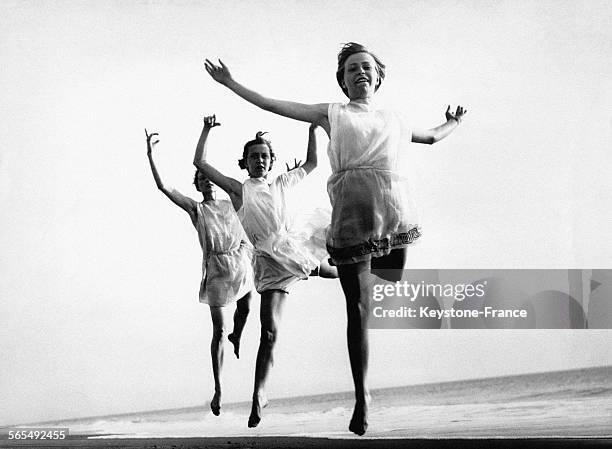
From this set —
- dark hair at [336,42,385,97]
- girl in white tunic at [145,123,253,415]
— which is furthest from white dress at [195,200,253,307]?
dark hair at [336,42,385,97]

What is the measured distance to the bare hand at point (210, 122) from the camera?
376cm

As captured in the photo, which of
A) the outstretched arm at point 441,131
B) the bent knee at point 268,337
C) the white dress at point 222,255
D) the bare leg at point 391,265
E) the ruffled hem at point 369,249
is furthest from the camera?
the white dress at point 222,255

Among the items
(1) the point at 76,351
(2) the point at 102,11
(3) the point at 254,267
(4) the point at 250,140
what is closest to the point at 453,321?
(3) the point at 254,267

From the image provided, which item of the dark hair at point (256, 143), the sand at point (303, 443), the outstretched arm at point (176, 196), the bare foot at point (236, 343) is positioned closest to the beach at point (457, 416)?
the sand at point (303, 443)

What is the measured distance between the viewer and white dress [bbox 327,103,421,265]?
131 inches

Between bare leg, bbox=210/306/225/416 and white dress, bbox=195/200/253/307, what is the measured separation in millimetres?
46

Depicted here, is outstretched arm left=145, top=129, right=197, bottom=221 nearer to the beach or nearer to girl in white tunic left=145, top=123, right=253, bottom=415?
girl in white tunic left=145, top=123, right=253, bottom=415

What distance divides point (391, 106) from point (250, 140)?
637mm

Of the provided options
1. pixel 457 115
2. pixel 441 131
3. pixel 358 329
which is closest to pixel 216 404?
pixel 358 329

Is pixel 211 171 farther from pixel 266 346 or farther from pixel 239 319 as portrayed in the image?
pixel 266 346

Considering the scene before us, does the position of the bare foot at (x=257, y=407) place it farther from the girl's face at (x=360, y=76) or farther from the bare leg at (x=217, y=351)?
the girl's face at (x=360, y=76)

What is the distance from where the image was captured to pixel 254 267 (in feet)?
12.1

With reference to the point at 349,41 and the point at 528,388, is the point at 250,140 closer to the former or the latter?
the point at 349,41

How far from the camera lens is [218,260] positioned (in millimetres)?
3787
